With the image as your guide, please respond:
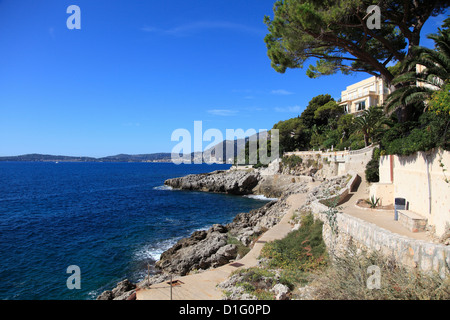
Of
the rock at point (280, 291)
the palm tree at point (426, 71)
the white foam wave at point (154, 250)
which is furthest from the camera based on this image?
the white foam wave at point (154, 250)

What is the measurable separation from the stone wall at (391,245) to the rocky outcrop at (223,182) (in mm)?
39892

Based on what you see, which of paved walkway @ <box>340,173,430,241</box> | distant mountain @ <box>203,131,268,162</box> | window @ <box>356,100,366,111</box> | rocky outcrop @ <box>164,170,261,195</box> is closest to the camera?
paved walkway @ <box>340,173,430,241</box>

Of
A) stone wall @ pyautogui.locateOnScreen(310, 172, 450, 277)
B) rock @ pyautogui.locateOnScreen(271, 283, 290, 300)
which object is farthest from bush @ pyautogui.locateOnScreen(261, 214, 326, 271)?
rock @ pyautogui.locateOnScreen(271, 283, 290, 300)

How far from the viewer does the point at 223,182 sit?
54406mm

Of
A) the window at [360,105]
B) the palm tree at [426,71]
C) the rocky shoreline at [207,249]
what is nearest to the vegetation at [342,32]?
the palm tree at [426,71]

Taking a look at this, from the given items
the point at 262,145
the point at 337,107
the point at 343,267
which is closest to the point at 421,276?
the point at 343,267

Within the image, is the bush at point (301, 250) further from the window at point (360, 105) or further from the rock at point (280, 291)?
the window at point (360, 105)

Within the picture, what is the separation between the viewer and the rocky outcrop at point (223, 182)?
169ft

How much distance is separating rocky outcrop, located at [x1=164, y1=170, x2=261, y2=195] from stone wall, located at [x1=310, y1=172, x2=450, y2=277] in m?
39.9

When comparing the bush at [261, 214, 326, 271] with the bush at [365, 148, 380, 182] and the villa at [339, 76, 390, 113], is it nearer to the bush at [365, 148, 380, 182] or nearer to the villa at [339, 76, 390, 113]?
the bush at [365, 148, 380, 182]

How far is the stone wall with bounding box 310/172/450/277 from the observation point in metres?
5.89

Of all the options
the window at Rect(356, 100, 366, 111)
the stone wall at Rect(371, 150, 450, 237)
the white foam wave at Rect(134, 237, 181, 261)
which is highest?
the window at Rect(356, 100, 366, 111)

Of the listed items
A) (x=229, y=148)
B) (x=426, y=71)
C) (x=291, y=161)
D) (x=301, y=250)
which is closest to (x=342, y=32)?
(x=426, y=71)
